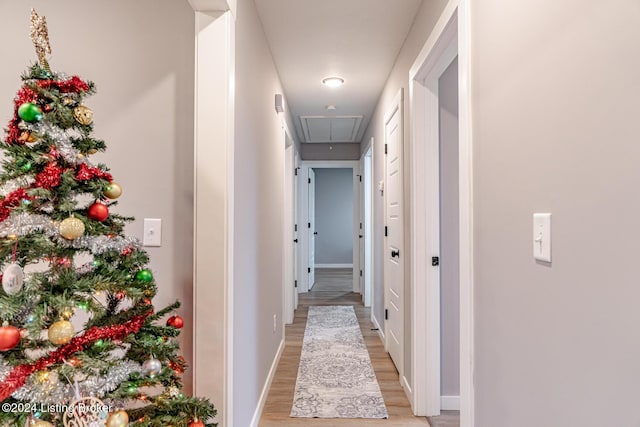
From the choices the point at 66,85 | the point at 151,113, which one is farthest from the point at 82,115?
the point at 151,113

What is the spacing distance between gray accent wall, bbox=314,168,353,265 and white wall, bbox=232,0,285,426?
252 inches

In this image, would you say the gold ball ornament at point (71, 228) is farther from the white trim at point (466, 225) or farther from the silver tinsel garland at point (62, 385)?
the white trim at point (466, 225)

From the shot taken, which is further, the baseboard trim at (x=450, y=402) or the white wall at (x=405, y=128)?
the baseboard trim at (x=450, y=402)

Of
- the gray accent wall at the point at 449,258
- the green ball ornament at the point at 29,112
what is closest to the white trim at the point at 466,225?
the gray accent wall at the point at 449,258

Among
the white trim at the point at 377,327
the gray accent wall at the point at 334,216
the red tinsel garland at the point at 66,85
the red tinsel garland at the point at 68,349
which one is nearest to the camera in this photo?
the red tinsel garland at the point at 68,349

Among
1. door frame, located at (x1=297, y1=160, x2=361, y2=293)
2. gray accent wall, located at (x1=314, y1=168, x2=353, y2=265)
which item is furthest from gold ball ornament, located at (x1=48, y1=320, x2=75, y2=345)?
gray accent wall, located at (x1=314, y1=168, x2=353, y2=265)

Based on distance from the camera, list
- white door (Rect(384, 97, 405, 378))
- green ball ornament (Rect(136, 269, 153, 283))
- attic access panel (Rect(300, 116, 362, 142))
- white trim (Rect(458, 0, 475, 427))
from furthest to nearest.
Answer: attic access panel (Rect(300, 116, 362, 142)) < white door (Rect(384, 97, 405, 378)) < white trim (Rect(458, 0, 475, 427)) < green ball ornament (Rect(136, 269, 153, 283))

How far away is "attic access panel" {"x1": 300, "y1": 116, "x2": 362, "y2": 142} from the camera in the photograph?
4922 mm

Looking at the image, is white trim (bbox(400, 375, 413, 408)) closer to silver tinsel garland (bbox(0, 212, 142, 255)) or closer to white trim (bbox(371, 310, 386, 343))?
white trim (bbox(371, 310, 386, 343))

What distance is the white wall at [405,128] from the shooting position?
2250 millimetres

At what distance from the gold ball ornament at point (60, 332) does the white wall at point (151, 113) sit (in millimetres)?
803

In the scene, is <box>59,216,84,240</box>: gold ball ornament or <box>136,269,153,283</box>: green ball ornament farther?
<box>136,269,153,283</box>: green ball ornament

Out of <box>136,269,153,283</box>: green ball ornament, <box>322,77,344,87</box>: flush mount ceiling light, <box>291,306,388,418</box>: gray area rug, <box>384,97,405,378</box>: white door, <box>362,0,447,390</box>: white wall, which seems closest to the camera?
<box>136,269,153,283</box>: green ball ornament

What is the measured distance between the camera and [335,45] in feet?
9.47
